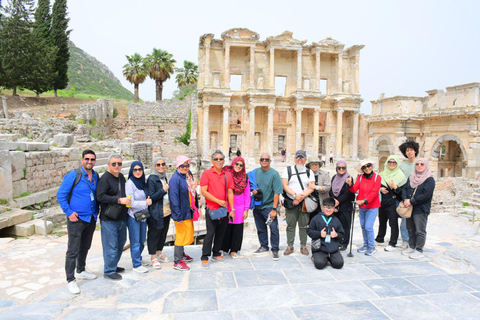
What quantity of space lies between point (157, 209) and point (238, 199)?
141 cm

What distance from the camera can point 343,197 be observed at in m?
5.91

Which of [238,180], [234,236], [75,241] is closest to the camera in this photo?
[75,241]

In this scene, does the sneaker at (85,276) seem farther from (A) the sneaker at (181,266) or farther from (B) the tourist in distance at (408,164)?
(B) the tourist in distance at (408,164)

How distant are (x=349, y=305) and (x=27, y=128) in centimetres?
1962

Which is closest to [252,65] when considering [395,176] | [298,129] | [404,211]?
[298,129]

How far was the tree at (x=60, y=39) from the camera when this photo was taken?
32500 mm

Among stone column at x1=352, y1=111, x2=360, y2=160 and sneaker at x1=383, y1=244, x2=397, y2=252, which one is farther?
stone column at x1=352, y1=111, x2=360, y2=160

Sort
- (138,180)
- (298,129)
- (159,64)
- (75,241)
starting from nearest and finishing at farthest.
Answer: (75,241) → (138,180) → (298,129) → (159,64)

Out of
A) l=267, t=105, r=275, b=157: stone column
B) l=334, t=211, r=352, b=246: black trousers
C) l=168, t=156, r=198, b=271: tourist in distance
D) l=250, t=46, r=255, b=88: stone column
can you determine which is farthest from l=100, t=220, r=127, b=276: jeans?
l=250, t=46, r=255, b=88: stone column

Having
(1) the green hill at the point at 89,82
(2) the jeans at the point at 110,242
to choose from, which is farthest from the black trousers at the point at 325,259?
(1) the green hill at the point at 89,82

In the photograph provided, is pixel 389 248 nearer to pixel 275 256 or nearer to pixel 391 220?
pixel 391 220

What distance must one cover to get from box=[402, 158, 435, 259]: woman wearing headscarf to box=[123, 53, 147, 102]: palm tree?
3492 centimetres

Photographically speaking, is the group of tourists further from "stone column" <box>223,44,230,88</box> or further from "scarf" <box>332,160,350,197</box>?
"stone column" <box>223,44,230,88</box>

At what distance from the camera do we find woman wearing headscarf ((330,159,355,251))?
19.4 ft
